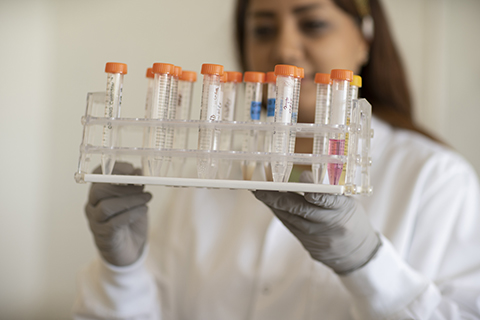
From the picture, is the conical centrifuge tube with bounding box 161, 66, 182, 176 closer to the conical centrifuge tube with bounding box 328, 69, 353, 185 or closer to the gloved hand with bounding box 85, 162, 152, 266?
the gloved hand with bounding box 85, 162, 152, 266

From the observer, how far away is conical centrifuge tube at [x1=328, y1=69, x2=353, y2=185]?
0.64 m

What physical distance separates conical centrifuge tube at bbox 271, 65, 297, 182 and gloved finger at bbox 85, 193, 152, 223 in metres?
0.34

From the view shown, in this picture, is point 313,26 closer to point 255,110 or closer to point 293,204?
point 255,110

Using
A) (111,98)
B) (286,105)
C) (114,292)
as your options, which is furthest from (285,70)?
(114,292)

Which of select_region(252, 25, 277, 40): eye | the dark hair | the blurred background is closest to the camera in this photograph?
select_region(252, 25, 277, 40): eye

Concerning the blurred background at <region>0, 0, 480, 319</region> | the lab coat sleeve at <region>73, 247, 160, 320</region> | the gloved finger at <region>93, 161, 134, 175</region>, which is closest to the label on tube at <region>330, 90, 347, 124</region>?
the gloved finger at <region>93, 161, 134, 175</region>

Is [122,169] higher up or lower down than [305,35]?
lower down

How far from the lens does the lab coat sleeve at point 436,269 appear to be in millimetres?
830


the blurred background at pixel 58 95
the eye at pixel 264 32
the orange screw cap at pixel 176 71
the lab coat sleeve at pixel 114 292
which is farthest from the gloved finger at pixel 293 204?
the blurred background at pixel 58 95

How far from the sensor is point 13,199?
1.89 m

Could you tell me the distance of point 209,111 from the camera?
66 centimetres

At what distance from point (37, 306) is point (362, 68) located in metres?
1.75

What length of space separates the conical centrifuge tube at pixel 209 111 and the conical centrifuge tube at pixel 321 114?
16 centimetres

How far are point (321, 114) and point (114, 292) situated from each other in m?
0.72
